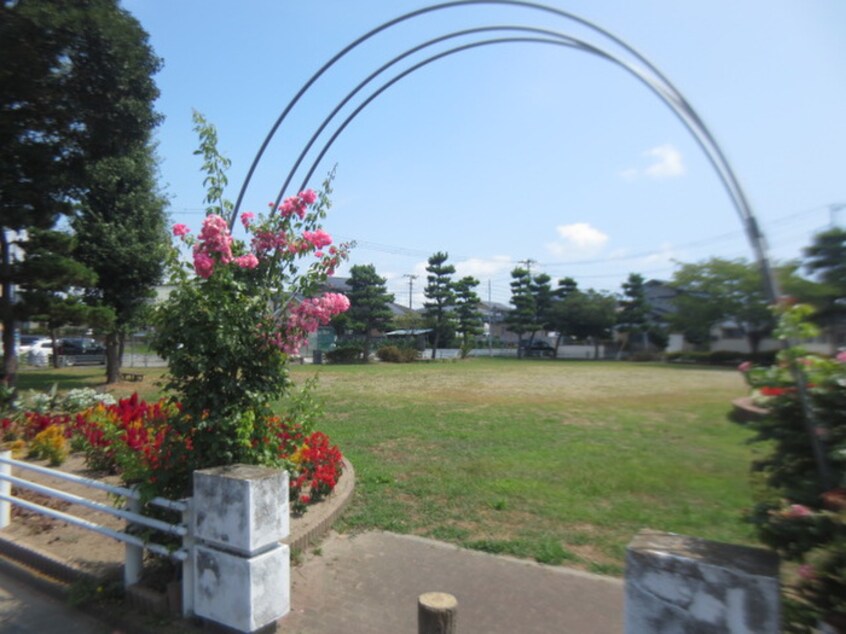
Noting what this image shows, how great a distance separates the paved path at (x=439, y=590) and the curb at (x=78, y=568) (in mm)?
196

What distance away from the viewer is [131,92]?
25.4 feet

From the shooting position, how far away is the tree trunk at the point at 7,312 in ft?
38.6

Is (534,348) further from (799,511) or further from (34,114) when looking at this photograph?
(799,511)

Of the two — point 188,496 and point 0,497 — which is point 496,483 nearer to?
point 188,496

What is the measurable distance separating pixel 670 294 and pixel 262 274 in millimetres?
2786

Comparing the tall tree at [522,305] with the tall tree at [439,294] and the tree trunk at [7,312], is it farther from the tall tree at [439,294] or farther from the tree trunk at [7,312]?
the tree trunk at [7,312]

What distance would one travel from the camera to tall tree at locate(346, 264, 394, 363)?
35531 mm

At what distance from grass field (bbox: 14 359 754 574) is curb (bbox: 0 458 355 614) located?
0.31 m

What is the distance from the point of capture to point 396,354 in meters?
35.1

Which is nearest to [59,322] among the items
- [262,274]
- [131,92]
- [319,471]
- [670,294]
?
[131,92]

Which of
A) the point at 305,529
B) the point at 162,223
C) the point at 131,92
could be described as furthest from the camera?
the point at 162,223

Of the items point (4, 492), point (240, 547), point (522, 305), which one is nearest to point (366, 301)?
point (522, 305)

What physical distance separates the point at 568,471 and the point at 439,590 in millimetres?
3450

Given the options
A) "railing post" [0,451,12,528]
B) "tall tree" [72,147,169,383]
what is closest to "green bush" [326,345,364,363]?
"tall tree" [72,147,169,383]
